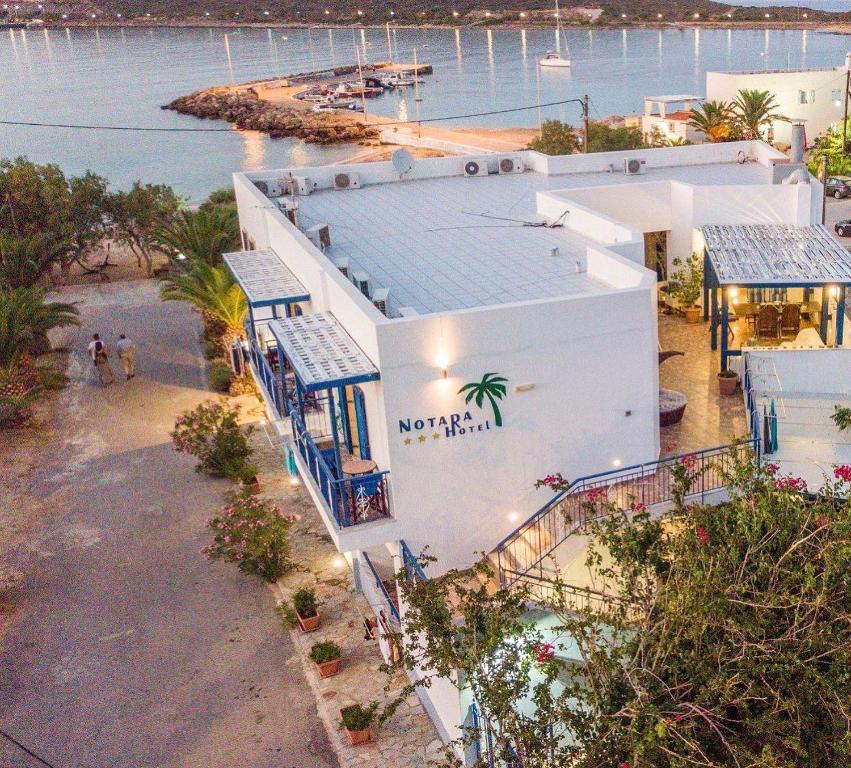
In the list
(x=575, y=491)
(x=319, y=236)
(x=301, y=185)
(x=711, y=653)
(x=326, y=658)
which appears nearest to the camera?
(x=711, y=653)

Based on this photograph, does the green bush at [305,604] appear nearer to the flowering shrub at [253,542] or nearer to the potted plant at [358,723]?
the flowering shrub at [253,542]

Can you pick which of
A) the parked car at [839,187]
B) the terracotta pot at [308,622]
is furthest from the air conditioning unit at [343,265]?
the parked car at [839,187]

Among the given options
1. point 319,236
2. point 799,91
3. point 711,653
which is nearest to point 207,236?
point 319,236

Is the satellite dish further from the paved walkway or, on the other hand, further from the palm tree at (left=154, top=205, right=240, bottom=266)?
the paved walkway

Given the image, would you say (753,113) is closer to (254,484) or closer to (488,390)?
(254,484)

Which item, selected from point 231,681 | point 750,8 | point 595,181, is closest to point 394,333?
point 231,681

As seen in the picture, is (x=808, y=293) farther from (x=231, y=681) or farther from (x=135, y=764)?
(x=135, y=764)

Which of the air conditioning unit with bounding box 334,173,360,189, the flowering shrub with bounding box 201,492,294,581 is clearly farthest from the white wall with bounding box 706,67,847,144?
the flowering shrub with bounding box 201,492,294,581
